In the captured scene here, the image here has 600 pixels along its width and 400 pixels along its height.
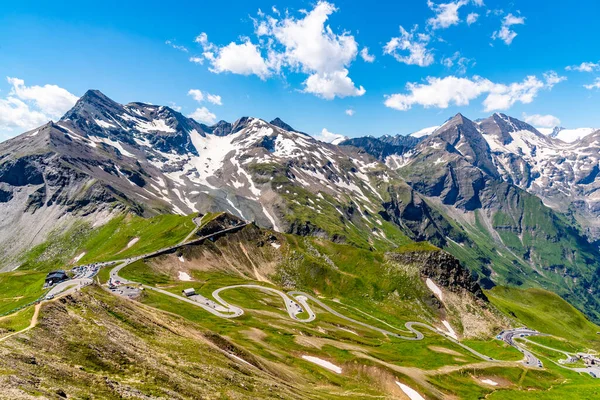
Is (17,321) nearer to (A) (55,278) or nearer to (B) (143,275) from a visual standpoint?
(A) (55,278)

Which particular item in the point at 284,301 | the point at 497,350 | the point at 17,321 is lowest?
the point at 497,350

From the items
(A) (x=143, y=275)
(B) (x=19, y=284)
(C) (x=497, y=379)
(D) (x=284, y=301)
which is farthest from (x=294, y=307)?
(B) (x=19, y=284)

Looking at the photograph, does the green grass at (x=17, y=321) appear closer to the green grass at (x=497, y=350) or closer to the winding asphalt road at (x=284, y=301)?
the winding asphalt road at (x=284, y=301)

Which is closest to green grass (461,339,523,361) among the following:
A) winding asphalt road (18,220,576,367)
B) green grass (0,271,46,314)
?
winding asphalt road (18,220,576,367)

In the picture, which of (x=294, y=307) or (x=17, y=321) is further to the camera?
(x=294, y=307)

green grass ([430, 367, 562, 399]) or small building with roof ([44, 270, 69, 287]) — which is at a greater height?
small building with roof ([44, 270, 69, 287])

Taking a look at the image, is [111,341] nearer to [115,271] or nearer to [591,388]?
[115,271]

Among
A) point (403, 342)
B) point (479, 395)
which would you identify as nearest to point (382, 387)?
point (479, 395)

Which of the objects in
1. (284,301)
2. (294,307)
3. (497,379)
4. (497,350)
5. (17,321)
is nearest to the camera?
(17,321)

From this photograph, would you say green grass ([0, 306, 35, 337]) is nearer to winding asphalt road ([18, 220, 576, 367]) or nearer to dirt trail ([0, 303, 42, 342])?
dirt trail ([0, 303, 42, 342])

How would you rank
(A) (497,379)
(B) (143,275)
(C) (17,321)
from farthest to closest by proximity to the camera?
(B) (143,275)
(A) (497,379)
(C) (17,321)

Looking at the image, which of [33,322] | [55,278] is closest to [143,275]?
[55,278]

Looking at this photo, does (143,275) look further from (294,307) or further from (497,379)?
(497,379)

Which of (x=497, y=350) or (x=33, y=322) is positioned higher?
(x=33, y=322)
